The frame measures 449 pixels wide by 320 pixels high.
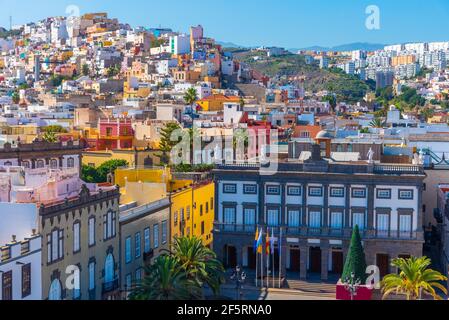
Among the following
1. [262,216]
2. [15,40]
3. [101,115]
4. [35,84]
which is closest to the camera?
[262,216]

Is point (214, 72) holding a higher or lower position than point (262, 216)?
higher

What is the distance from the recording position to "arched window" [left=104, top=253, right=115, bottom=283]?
20.1 meters

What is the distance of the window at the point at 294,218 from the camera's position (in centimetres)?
2823

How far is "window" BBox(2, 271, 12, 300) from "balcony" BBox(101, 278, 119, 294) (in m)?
4.44

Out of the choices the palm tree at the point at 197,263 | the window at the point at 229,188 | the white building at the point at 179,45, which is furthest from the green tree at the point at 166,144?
the white building at the point at 179,45

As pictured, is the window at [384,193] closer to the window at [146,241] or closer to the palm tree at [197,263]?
the palm tree at [197,263]

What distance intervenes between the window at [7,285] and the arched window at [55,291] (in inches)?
67.6

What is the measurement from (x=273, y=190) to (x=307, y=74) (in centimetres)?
11445

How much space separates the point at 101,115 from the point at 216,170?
34.6 meters

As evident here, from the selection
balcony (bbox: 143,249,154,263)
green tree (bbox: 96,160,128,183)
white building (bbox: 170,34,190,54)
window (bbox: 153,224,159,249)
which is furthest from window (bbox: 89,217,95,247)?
white building (bbox: 170,34,190,54)

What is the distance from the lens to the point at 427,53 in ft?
611

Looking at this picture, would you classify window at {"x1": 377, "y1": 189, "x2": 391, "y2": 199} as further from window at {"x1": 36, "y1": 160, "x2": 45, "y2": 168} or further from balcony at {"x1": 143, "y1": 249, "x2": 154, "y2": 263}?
window at {"x1": 36, "y1": 160, "x2": 45, "y2": 168}

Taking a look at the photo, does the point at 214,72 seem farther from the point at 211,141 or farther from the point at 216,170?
the point at 216,170
